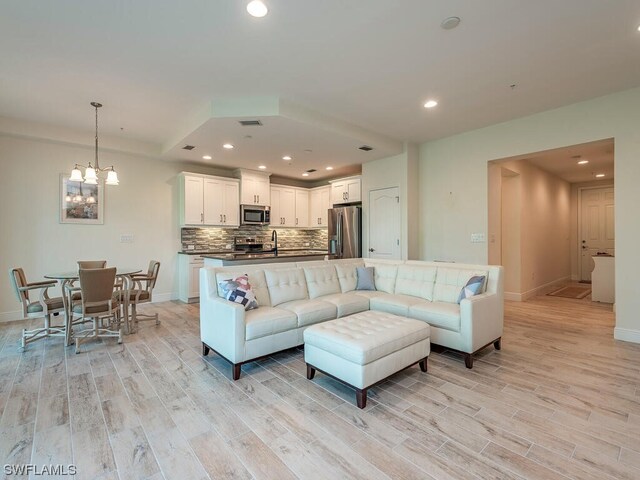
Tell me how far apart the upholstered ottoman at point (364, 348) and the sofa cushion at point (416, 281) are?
3.33 ft

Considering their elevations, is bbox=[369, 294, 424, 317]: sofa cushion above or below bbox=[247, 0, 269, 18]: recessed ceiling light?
below

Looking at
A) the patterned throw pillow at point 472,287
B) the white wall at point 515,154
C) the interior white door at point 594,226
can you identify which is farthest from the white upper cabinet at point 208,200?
the interior white door at point 594,226

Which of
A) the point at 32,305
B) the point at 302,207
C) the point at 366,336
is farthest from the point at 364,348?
the point at 302,207

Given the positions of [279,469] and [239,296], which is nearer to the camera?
[279,469]

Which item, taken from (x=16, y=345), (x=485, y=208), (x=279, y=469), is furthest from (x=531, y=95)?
(x=16, y=345)

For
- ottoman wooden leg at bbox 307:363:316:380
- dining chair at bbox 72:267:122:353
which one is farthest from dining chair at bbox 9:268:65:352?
ottoman wooden leg at bbox 307:363:316:380

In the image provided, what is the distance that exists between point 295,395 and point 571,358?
2830 mm

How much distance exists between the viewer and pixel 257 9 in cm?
230

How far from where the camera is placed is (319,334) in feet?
8.46

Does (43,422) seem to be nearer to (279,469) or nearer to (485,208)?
(279,469)

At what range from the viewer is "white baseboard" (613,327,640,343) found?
11.8ft

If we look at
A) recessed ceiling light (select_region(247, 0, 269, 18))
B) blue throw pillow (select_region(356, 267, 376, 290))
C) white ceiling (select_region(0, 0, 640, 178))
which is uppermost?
white ceiling (select_region(0, 0, 640, 178))

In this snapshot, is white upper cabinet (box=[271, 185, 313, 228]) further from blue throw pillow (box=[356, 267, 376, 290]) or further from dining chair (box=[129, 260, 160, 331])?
blue throw pillow (box=[356, 267, 376, 290])

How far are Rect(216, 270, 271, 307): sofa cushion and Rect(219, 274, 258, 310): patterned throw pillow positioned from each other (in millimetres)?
107
